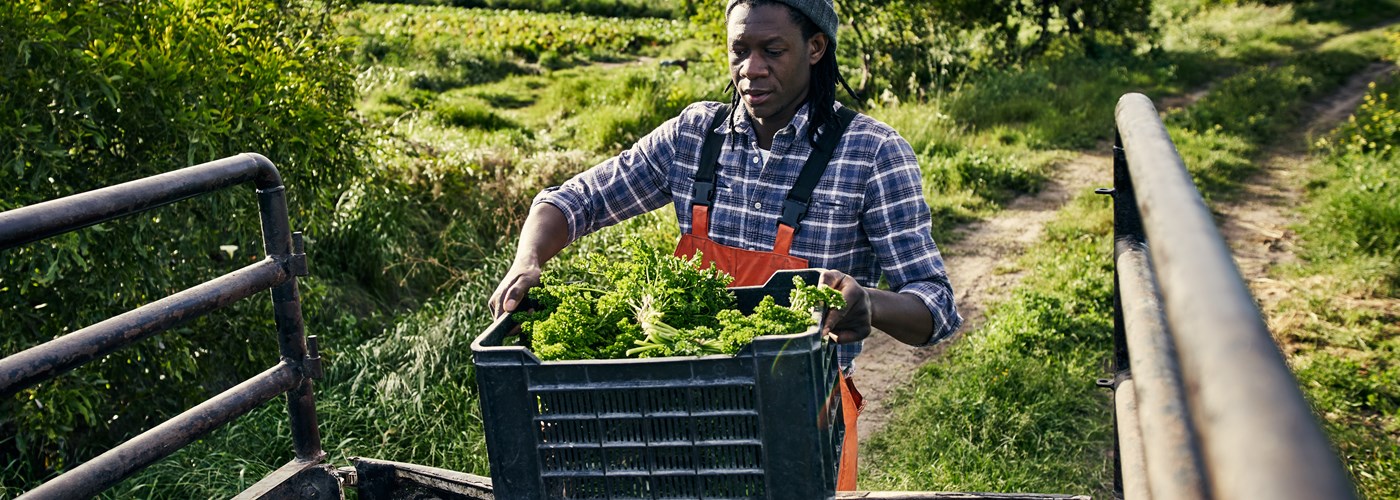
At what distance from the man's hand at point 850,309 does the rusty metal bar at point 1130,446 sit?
0.54 metres

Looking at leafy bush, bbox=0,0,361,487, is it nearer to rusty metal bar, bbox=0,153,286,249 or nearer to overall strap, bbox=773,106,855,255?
rusty metal bar, bbox=0,153,286,249

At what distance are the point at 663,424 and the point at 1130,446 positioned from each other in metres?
0.72

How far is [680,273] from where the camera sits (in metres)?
2.22

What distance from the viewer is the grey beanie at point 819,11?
105 inches

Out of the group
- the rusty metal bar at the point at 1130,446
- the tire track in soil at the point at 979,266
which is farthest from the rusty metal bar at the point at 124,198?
the tire track in soil at the point at 979,266

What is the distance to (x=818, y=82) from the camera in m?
2.82

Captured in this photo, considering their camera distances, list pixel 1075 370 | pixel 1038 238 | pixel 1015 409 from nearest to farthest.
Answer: pixel 1015 409 → pixel 1075 370 → pixel 1038 238

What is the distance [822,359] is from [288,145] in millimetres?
3758

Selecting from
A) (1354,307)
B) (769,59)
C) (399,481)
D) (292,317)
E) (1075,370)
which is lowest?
(1354,307)

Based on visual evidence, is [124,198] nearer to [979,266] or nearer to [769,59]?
[769,59]

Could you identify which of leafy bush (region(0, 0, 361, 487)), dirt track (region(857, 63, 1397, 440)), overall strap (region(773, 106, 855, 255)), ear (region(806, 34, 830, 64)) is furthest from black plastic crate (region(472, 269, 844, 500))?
dirt track (region(857, 63, 1397, 440))

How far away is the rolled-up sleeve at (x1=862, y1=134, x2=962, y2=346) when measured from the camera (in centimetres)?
267

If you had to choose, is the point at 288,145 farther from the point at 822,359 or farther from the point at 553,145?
the point at 553,145

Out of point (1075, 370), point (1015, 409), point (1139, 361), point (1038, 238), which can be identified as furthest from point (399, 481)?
point (1038, 238)
